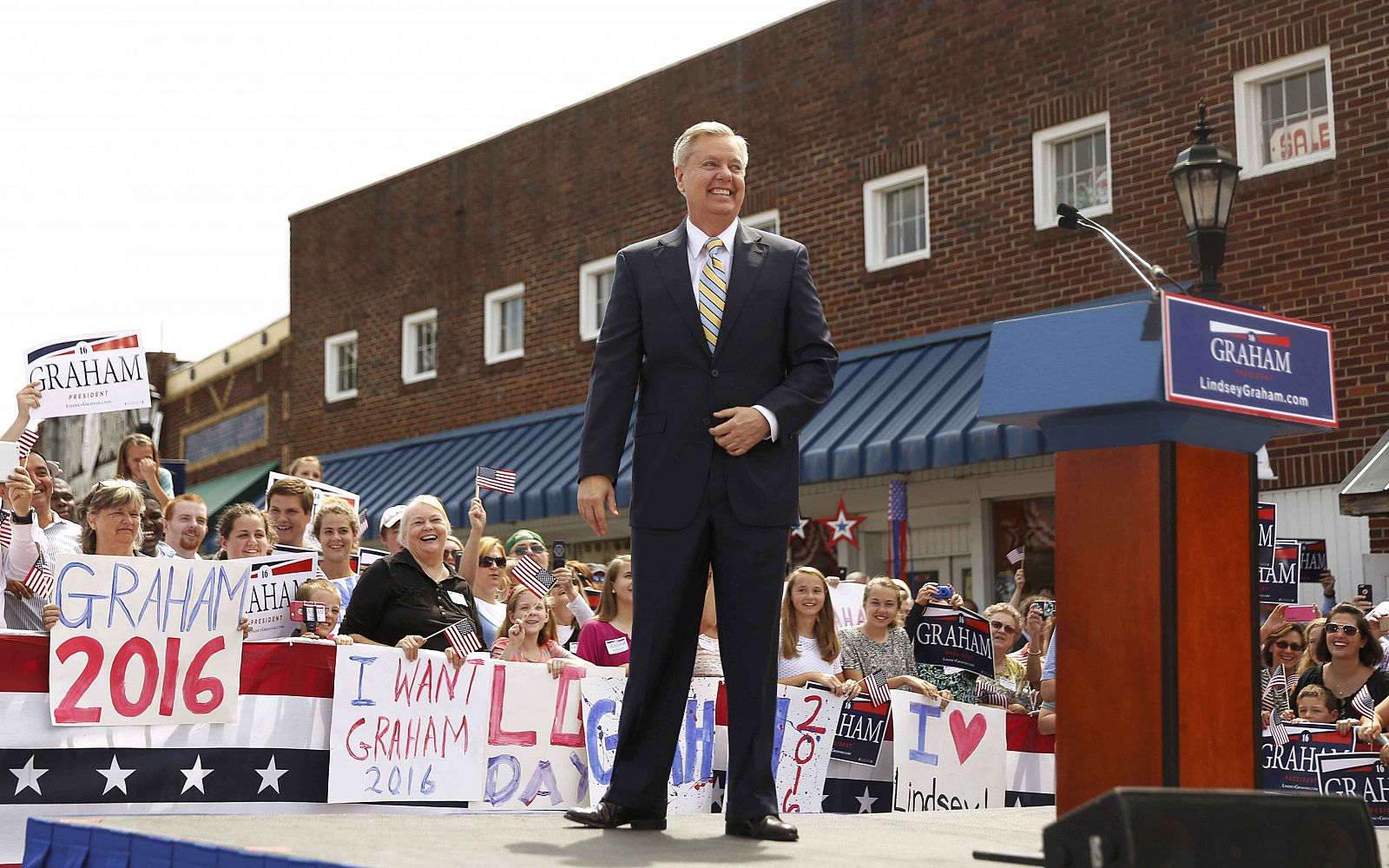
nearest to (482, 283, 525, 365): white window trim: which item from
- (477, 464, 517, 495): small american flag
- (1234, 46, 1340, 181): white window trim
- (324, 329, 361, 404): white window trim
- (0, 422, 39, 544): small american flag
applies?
(324, 329, 361, 404): white window trim

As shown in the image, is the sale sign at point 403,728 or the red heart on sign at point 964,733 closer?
the sale sign at point 403,728

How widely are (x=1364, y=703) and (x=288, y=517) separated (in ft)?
19.7

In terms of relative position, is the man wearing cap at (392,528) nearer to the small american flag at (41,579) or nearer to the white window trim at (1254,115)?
the small american flag at (41,579)

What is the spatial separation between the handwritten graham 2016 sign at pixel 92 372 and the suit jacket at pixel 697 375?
5.74 m

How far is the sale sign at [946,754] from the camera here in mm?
8820

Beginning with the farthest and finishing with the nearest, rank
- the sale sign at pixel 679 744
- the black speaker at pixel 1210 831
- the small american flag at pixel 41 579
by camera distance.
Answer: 1. the sale sign at pixel 679 744
2. the small american flag at pixel 41 579
3. the black speaker at pixel 1210 831

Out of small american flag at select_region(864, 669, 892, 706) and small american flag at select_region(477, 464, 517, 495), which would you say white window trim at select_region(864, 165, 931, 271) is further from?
small american flag at select_region(864, 669, 892, 706)

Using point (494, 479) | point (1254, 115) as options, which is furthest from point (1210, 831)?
point (1254, 115)

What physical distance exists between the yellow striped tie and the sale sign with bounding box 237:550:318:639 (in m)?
3.32

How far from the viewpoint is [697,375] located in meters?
4.78

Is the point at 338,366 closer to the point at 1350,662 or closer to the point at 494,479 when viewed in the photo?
the point at 494,479

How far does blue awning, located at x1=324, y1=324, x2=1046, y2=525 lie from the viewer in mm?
15680

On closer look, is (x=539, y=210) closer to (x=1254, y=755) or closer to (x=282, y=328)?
(x=282, y=328)

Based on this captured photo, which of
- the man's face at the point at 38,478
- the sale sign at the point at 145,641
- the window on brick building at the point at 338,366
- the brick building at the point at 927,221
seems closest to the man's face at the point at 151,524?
the man's face at the point at 38,478
